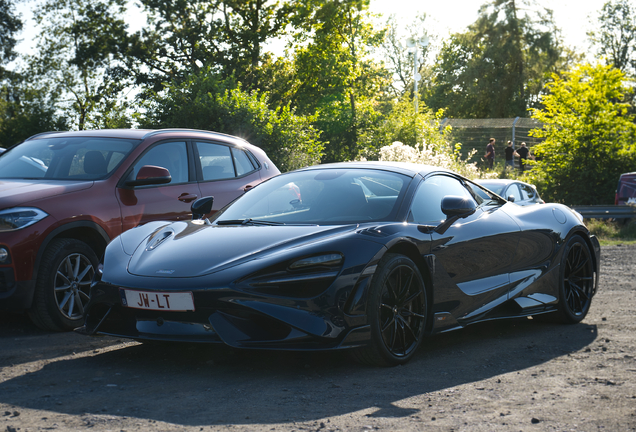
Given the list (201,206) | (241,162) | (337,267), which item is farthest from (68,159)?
(337,267)

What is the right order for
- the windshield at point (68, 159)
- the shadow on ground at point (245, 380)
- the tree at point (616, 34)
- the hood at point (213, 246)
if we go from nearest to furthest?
1. the shadow on ground at point (245, 380)
2. the hood at point (213, 246)
3. the windshield at point (68, 159)
4. the tree at point (616, 34)

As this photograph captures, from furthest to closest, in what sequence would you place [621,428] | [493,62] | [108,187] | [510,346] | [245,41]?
[493,62] < [245,41] < [108,187] < [510,346] < [621,428]

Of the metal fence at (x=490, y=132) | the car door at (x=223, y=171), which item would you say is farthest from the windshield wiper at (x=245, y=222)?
the metal fence at (x=490, y=132)

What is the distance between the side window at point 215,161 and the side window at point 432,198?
268 centimetres

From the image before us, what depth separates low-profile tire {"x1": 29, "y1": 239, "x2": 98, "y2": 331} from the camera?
18.3ft

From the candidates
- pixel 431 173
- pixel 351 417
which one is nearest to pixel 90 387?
pixel 351 417

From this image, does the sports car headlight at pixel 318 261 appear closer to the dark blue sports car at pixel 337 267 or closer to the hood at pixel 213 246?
the dark blue sports car at pixel 337 267

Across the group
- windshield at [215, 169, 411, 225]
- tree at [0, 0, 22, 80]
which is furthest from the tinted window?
tree at [0, 0, 22, 80]

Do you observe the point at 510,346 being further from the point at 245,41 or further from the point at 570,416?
the point at 245,41

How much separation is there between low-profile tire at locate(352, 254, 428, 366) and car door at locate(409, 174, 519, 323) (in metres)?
0.22

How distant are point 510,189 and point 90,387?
398 inches

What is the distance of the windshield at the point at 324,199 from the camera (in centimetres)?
489

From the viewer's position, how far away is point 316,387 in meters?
4.02

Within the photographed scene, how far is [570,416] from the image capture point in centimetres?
349
